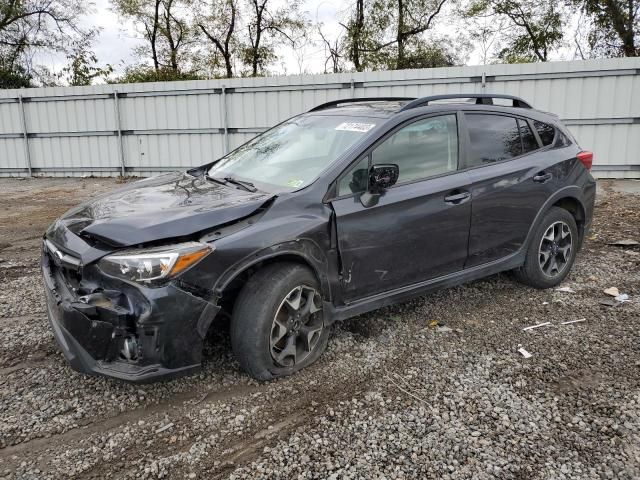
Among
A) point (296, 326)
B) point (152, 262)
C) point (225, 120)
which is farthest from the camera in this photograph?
point (225, 120)

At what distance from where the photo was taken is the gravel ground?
92.4 inches

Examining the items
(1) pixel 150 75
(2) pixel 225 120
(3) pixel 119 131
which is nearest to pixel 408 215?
(2) pixel 225 120

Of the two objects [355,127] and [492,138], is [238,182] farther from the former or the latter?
[492,138]

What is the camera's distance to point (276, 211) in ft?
9.68

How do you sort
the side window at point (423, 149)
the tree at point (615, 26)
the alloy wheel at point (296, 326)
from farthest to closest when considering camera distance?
1. the tree at point (615, 26)
2. the side window at point (423, 149)
3. the alloy wheel at point (296, 326)

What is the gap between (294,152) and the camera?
3.70 m

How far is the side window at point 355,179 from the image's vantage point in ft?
10.5

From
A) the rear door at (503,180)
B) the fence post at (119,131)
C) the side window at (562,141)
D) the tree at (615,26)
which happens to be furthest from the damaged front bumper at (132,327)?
the tree at (615,26)

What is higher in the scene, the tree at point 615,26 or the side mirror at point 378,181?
the tree at point 615,26

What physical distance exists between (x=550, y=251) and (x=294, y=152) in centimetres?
243

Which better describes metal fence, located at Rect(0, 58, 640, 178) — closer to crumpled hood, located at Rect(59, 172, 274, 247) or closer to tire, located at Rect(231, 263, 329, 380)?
crumpled hood, located at Rect(59, 172, 274, 247)

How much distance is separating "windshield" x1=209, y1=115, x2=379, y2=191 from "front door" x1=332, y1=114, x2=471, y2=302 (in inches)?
9.4

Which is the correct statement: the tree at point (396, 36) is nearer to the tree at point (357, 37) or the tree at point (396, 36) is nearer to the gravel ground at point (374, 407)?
the tree at point (357, 37)

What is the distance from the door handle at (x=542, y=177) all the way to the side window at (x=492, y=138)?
0.78 ft
